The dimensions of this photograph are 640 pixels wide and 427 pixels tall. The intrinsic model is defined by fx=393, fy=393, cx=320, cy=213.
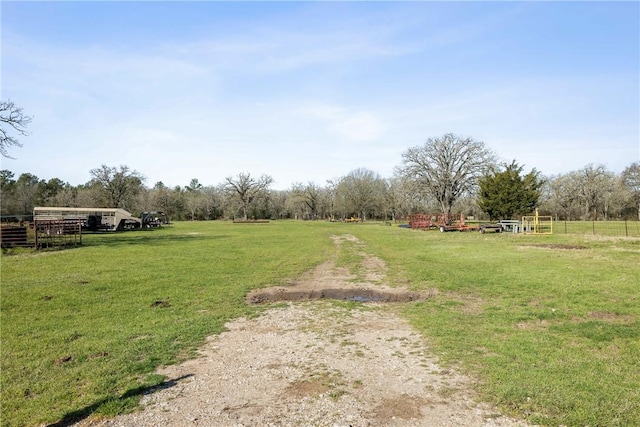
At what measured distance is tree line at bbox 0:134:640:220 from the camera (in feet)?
164

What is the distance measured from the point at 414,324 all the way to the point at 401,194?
2398 inches

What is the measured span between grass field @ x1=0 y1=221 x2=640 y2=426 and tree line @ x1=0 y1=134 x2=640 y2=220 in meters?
33.7

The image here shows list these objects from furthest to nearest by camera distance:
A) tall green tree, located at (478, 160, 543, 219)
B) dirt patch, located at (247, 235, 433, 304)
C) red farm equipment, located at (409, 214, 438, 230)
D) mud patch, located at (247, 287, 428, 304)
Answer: red farm equipment, located at (409, 214, 438, 230), tall green tree, located at (478, 160, 543, 219), dirt patch, located at (247, 235, 433, 304), mud patch, located at (247, 287, 428, 304)

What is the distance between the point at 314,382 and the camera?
5.46m

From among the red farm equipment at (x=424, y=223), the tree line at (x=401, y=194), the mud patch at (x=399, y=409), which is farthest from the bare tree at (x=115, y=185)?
the mud patch at (x=399, y=409)

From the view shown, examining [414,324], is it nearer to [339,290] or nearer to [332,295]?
[332,295]

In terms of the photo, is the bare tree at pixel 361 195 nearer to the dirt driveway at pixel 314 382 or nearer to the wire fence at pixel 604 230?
the wire fence at pixel 604 230

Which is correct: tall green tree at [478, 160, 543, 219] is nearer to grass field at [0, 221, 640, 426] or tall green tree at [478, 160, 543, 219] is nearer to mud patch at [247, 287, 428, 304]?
grass field at [0, 221, 640, 426]

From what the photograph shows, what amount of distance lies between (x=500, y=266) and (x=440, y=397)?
12.7 metres

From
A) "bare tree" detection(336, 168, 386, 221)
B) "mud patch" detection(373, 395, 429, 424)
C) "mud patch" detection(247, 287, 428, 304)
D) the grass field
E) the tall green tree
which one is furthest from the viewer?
"bare tree" detection(336, 168, 386, 221)

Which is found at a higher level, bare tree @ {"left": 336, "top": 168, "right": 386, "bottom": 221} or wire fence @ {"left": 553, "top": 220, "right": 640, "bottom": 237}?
bare tree @ {"left": 336, "top": 168, "right": 386, "bottom": 221}

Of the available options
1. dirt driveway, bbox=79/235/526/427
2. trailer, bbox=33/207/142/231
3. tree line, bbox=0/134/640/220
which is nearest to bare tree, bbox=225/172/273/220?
tree line, bbox=0/134/640/220

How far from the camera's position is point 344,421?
14.4 ft

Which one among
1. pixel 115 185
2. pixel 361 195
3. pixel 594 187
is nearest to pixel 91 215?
pixel 115 185
